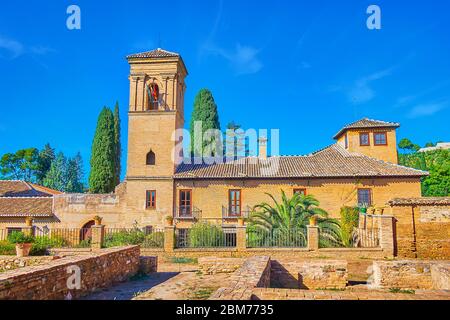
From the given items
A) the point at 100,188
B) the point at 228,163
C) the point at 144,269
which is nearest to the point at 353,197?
the point at 228,163

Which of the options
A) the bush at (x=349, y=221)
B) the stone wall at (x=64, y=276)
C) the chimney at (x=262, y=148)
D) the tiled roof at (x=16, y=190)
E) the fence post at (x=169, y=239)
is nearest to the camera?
the stone wall at (x=64, y=276)

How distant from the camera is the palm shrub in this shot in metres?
16.6

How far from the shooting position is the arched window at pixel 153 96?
25.0m

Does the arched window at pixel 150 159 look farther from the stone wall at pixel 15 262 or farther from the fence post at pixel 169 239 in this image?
the stone wall at pixel 15 262

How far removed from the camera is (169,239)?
16703mm

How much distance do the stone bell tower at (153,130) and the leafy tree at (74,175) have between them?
33.8 meters

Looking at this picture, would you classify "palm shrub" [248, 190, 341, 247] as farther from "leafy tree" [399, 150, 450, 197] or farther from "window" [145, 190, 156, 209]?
"leafy tree" [399, 150, 450, 197]

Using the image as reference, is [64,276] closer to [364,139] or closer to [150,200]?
[150,200]

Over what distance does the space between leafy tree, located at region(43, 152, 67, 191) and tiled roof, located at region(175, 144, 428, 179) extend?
32510mm

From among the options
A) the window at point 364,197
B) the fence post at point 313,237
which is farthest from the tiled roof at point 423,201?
the window at point 364,197

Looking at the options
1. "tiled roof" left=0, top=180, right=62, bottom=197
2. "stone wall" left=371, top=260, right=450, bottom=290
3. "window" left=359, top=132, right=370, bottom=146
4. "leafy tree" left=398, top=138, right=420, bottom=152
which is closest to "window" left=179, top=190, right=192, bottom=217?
"window" left=359, top=132, right=370, bottom=146

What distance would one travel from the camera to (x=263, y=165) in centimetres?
2520

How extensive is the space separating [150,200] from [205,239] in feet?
25.0
